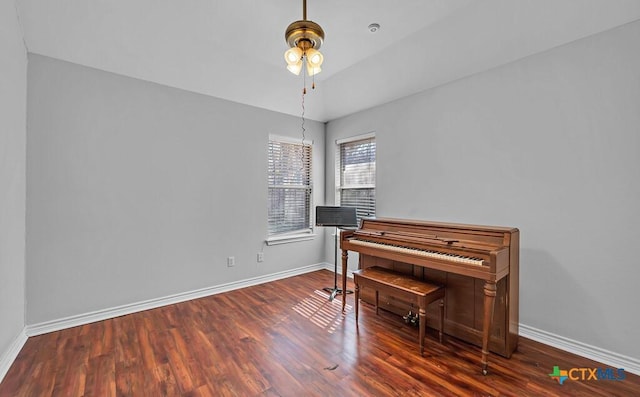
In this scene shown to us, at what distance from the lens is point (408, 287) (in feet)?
7.61

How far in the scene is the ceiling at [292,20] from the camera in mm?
2170

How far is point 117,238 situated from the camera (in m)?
2.88

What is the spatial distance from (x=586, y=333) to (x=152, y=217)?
410 cm

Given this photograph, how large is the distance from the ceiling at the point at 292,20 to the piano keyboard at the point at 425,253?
1.85 meters

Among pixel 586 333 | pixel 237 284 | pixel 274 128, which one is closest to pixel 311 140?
pixel 274 128

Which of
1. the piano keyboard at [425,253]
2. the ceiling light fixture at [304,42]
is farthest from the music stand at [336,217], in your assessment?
the ceiling light fixture at [304,42]

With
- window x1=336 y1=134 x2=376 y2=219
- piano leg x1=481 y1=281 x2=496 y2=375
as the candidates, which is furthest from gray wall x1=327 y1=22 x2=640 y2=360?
→ window x1=336 y1=134 x2=376 y2=219

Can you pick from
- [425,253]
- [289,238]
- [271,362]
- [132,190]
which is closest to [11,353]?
[132,190]

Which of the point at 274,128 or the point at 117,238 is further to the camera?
the point at 274,128

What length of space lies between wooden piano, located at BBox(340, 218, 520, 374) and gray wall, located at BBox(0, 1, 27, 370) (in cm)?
276

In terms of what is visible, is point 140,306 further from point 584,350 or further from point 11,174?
point 584,350

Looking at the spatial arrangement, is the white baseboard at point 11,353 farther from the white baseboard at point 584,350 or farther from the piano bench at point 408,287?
the white baseboard at point 584,350

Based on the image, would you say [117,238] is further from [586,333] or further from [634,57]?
[634,57]

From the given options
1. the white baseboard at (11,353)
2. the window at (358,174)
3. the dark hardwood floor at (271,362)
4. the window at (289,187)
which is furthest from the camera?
the window at (289,187)
